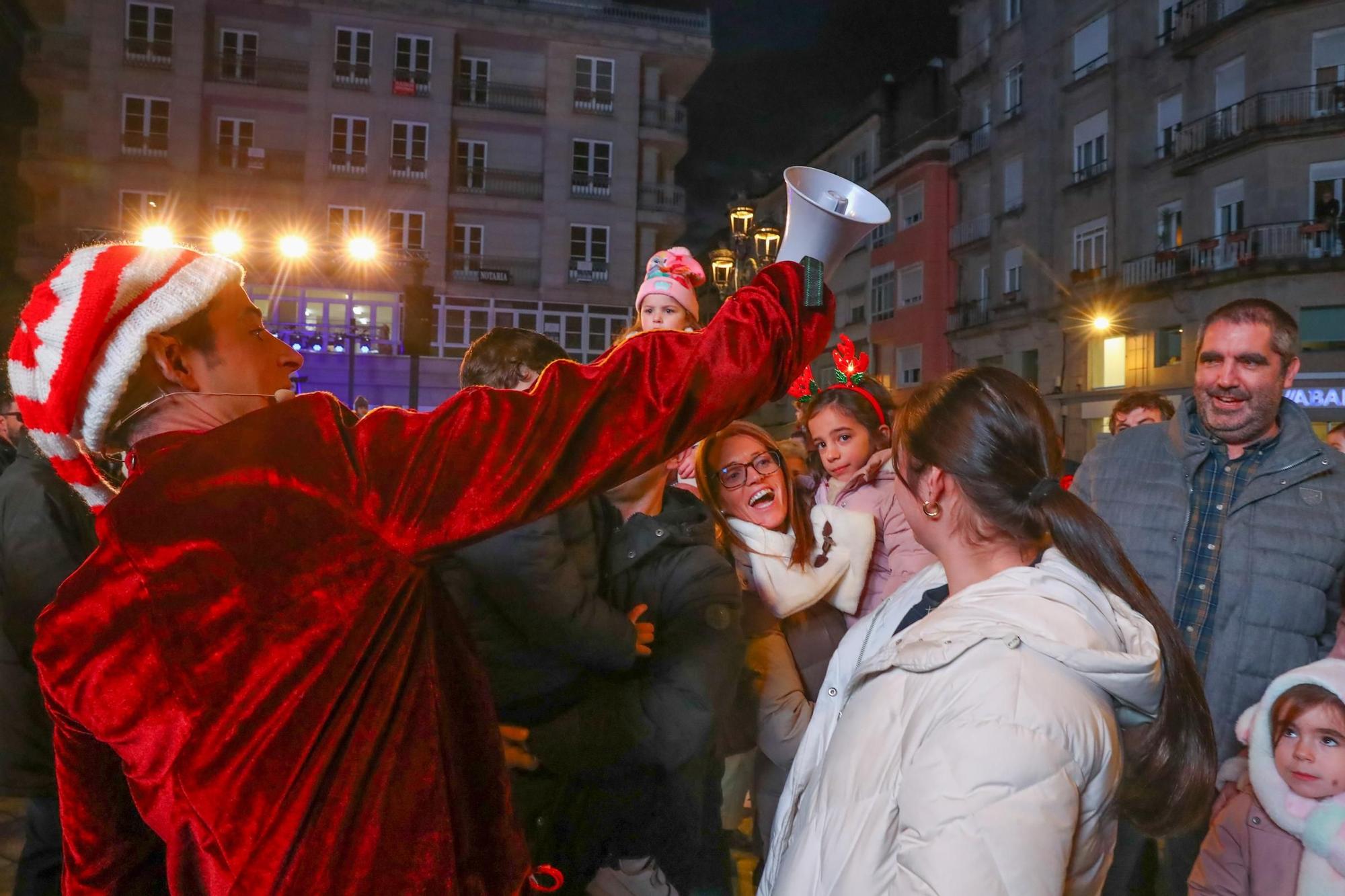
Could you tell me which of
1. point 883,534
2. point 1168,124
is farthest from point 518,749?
point 1168,124

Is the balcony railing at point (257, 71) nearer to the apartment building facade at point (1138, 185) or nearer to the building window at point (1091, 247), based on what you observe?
the apartment building facade at point (1138, 185)

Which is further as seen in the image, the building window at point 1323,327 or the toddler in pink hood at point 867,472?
the building window at point 1323,327

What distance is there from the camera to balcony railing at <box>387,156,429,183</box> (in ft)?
83.1

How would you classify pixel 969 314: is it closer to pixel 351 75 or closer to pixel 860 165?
pixel 860 165

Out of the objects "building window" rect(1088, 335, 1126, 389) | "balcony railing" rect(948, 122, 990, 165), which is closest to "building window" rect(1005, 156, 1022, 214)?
"balcony railing" rect(948, 122, 990, 165)

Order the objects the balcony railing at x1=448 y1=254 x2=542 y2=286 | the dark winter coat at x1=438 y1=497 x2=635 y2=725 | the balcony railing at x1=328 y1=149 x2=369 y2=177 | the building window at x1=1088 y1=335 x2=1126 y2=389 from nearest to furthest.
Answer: the dark winter coat at x1=438 y1=497 x2=635 y2=725
the building window at x1=1088 y1=335 x2=1126 y2=389
the balcony railing at x1=328 y1=149 x2=369 y2=177
the balcony railing at x1=448 y1=254 x2=542 y2=286

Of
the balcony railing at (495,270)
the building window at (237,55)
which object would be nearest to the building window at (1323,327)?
the balcony railing at (495,270)

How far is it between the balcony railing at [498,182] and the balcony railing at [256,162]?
4.64 m

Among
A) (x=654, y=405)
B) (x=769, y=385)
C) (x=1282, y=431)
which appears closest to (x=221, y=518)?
(x=654, y=405)

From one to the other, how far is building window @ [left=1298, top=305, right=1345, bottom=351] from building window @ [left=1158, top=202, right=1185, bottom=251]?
3.54 meters

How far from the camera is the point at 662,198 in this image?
1086 inches

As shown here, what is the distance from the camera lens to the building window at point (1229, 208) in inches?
814

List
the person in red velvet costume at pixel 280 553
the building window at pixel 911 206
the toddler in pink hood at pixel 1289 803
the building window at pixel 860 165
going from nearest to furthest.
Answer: the person in red velvet costume at pixel 280 553 < the toddler in pink hood at pixel 1289 803 < the building window at pixel 911 206 < the building window at pixel 860 165

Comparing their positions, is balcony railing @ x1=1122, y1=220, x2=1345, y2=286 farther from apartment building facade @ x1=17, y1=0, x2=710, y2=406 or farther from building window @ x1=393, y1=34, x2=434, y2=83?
building window @ x1=393, y1=34, x2=434, y2=83
